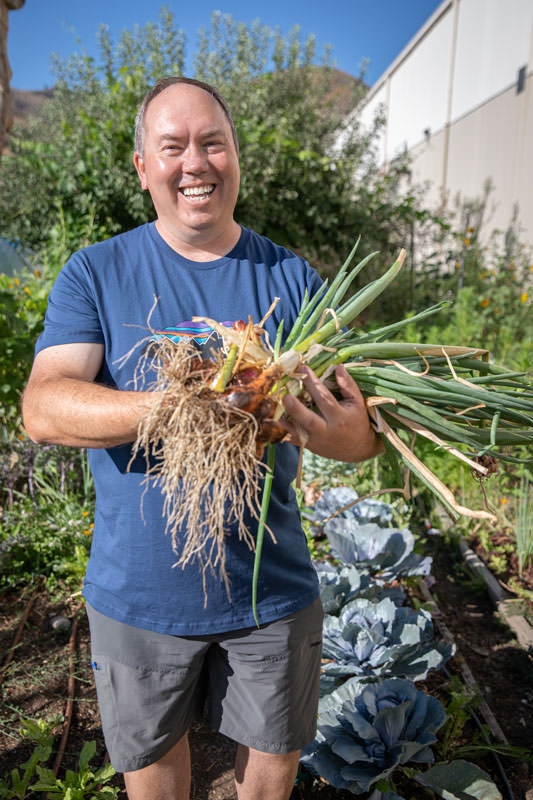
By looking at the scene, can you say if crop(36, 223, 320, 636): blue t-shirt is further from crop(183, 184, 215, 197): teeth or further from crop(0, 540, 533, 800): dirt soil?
crop(0, 540, 533, 800): dirt soil

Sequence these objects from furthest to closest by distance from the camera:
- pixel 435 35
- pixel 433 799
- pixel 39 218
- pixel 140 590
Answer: pixel 435 35
pixel 39 218
pixel 433 799
pixel 140 590

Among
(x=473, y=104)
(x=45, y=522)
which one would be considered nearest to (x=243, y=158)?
(x=45, y=522)

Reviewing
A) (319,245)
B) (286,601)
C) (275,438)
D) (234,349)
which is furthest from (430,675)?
(319,245)

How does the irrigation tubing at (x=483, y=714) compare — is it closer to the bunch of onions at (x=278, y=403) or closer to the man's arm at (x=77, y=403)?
the bunch of onions at (x=278, y=403)

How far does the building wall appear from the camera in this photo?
8273mm

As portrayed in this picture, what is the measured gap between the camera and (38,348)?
1391 mm

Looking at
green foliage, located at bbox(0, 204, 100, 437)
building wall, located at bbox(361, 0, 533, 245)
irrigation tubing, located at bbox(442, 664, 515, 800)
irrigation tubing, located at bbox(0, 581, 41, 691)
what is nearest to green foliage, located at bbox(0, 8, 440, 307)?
green foliage, located at bbox(0, 204, 100, 437)

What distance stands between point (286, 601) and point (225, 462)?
57cm

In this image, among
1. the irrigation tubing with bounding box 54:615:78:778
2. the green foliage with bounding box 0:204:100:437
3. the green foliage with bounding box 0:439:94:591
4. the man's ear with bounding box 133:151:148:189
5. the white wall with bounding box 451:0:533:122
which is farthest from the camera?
the white wall with bounding box 451:0:533:122

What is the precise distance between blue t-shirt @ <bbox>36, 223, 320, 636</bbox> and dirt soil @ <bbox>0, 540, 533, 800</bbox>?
103 centimetres

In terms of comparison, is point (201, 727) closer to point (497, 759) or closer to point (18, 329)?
point (497, 759)

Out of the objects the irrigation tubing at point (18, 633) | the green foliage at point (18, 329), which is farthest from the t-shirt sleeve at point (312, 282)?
the green foliage at point (18, 329)

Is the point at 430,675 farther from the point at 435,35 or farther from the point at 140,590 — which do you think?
the point at 435,35

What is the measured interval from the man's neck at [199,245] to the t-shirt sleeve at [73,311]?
0.78 feet
